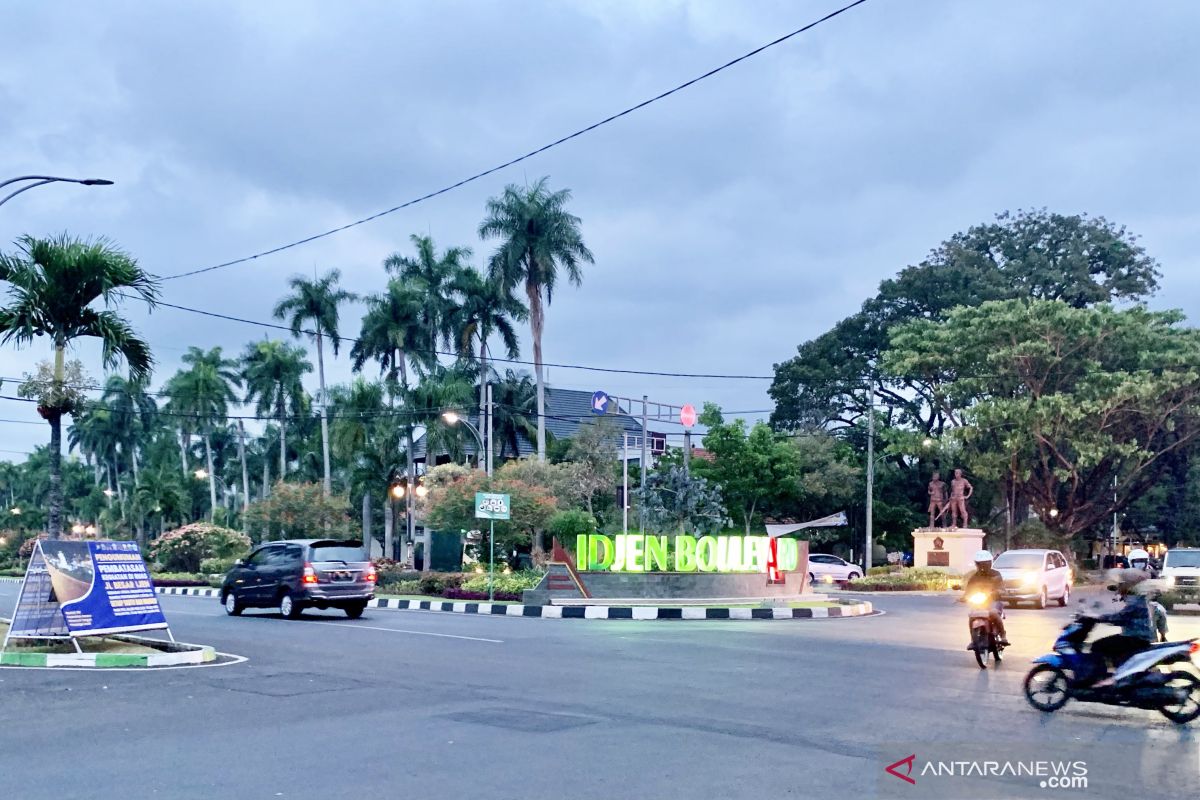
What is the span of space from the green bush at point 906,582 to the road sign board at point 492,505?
1647 centimetres

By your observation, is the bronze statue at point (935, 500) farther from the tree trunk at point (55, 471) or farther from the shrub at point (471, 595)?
the tree trunk at point (55, 471)

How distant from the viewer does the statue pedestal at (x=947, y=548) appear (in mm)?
42500

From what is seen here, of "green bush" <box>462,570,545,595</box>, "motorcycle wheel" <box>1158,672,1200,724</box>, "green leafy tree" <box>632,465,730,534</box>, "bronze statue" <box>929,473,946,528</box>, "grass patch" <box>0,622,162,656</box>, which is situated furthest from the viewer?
"bronze statue" <box>929,473,946,528</box>

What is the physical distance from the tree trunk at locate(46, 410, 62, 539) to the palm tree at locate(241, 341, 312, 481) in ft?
147

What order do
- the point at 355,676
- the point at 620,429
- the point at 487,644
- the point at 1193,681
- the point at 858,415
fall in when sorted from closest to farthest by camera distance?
the point at 1193,681, the point at 355,676, the point at 487,644, the point at 620,429, the point at 858,415

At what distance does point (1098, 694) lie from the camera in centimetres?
1025

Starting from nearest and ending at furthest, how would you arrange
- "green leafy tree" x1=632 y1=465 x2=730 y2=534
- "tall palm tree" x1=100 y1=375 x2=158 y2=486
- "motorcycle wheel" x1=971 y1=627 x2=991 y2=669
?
"motorcycle wheel" x1=971 y1=627 x2=991 y2=669 < "green leafy tree" x1=632 y1=465 x2=730 y2=534 < "tall palm tree" x1=100 y1=375 x2=158 y2=486

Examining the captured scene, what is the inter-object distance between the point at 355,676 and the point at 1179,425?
4380 centimetres

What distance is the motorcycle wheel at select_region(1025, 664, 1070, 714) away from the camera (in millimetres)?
10445

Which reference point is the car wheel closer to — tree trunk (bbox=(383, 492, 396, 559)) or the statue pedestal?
the statue pedestal

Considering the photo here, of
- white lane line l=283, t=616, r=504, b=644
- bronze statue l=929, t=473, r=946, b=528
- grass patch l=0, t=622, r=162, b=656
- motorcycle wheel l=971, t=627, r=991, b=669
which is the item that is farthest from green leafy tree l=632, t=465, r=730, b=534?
bronze statue l=929, t=473, r=946, b=528

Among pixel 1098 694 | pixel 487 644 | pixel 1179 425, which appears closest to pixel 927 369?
pixel 1179 425

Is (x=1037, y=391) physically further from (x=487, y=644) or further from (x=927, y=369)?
(x=487, y=644)

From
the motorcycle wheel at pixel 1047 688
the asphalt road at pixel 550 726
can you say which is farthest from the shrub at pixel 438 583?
the motorcycle wheel at pixel 1047 688
